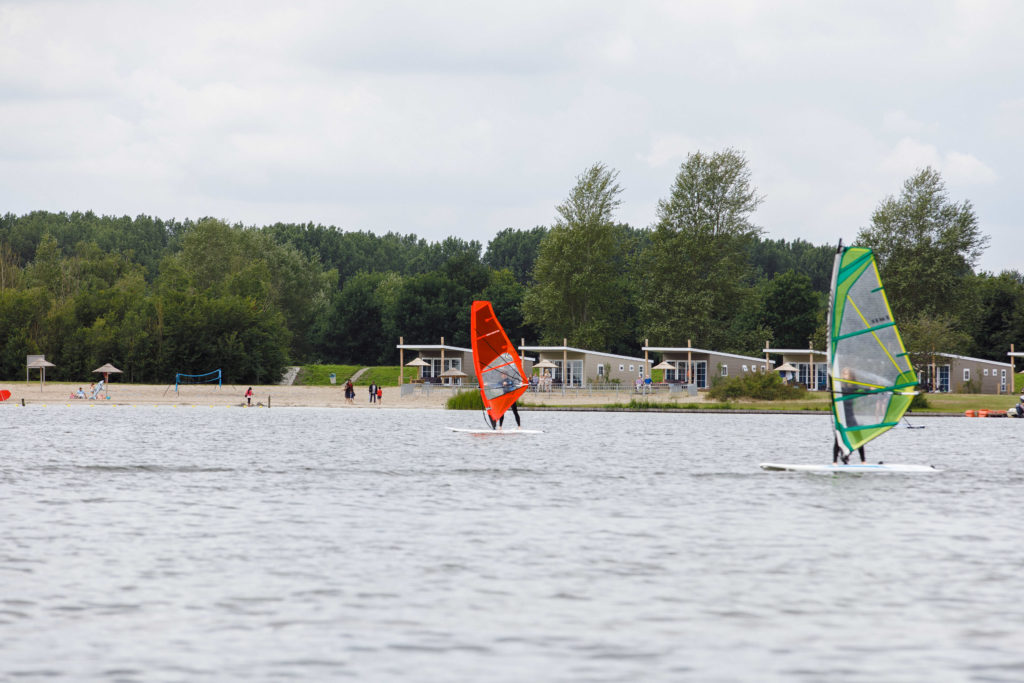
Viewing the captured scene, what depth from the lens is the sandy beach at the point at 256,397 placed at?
7306 centimetres

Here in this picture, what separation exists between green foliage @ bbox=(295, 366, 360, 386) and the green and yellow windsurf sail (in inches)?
2802

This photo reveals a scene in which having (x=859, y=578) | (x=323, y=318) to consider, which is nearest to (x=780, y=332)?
(x=323, y=318)

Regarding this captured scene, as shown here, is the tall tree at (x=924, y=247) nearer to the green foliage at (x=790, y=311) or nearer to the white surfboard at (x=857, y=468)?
the green foliage at (x=790, y=311)

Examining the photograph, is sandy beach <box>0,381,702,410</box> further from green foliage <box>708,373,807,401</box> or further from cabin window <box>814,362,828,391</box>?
cabin window <box>814,362,828,391</box>

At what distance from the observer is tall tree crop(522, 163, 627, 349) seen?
3686 inches

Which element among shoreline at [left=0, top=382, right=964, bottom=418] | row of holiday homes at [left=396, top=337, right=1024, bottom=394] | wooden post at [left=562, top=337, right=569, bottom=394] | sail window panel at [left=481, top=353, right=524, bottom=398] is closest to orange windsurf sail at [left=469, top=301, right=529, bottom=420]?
sail window panel at [left=481, top=353, right=524, bottom=398]

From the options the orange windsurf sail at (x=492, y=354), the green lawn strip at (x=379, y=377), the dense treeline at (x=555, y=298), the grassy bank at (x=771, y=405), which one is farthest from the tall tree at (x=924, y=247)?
the orange windsurf sail at (x=492, y=354)

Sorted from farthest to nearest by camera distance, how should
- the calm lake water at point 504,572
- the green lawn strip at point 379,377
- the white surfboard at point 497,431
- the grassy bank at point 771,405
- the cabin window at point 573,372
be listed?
the green lawn strip at point 379,377
the cabin window at point 573,372
the grassy bank at point 771,405
the white surfboard at point 497,431
the calm lake water at point 504,572

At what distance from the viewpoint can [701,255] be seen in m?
91.6

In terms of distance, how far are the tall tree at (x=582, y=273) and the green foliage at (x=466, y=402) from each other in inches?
1126

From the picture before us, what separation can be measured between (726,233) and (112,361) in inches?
1953

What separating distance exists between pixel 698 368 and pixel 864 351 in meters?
62.1

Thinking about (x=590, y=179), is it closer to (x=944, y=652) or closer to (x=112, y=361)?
(x=112, y=361)

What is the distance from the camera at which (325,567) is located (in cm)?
1362
